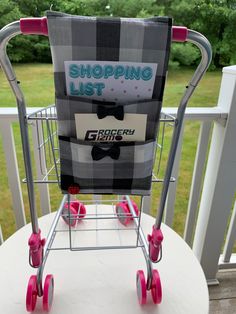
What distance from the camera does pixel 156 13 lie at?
1327 millimetres

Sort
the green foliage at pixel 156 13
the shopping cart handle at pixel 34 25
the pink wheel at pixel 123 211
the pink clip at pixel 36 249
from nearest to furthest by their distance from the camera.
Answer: the shopping cart handle at pixel 34 25, the pink clip at pixel 36 249, the pink wheel at pixel 123 211, the green foliage at pixel 156 13

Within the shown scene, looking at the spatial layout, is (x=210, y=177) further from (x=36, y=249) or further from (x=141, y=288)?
(x=36, y=249)

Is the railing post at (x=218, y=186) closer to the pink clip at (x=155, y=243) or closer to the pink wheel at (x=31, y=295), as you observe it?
the pink clip at (x=155, y=243)

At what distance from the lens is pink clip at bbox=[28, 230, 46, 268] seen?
0.59 m

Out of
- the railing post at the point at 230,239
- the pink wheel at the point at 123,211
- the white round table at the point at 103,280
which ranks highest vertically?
the pink wheel at the point at 123,211

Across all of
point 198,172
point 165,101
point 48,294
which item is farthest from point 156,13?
point 48,294

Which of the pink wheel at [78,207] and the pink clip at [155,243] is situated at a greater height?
the pink clip at [155,243]

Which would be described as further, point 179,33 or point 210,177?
point 210,177

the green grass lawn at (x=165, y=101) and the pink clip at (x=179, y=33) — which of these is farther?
the green grass lawn at (x=165, y=101)

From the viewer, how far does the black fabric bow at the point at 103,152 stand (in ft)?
1.69

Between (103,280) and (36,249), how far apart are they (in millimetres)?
217

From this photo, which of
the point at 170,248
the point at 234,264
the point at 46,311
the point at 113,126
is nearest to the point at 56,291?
the point at 46,311

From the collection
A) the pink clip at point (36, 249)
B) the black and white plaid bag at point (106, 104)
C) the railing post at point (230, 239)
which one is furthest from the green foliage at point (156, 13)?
the railing post at point (230, 239)

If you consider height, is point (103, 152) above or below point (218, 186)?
above
